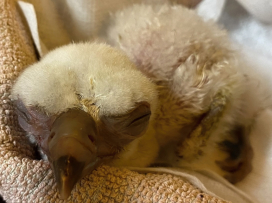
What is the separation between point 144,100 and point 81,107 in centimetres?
11

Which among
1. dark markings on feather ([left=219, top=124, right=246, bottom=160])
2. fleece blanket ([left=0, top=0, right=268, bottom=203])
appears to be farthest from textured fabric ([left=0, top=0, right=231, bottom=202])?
dark markings on feather ([left=219, top=124, right=246, bottom=160])

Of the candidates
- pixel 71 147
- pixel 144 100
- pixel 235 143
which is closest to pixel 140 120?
pixel 144 100

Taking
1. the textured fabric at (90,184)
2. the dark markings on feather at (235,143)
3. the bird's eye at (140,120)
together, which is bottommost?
the dark markings on feather at (235,143)

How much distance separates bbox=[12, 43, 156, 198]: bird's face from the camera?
43 centimetres

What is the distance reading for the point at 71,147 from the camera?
1.38 feet

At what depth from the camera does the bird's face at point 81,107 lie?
43 centimetres

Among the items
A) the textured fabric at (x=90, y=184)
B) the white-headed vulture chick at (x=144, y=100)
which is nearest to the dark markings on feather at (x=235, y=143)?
the white-headed vulture chick at (x=144, y=100)

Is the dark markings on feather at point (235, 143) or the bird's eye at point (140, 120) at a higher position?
the bird's eye at point (140, 120)

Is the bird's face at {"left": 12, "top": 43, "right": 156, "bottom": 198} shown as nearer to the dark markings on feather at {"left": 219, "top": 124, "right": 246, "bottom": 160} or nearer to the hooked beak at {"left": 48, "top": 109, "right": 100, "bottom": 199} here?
the hooked beak at {"left": 48, "top": 109, "right": 100, "bottom": 199}

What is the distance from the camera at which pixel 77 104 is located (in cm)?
48

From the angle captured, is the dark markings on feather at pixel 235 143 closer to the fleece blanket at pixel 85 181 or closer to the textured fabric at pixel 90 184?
the fleece blanket at pixel 85 181

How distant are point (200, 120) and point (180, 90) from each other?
0.27ft

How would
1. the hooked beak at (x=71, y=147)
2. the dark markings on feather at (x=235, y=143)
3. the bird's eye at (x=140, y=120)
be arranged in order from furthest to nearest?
1. the dark markings on feather at (x=235, y=143)
2. the bird's eye at (x=140, y=120)
3. the hooked beak at (x=71, y=147)

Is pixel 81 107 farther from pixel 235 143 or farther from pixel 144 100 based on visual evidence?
pixel 235 143
